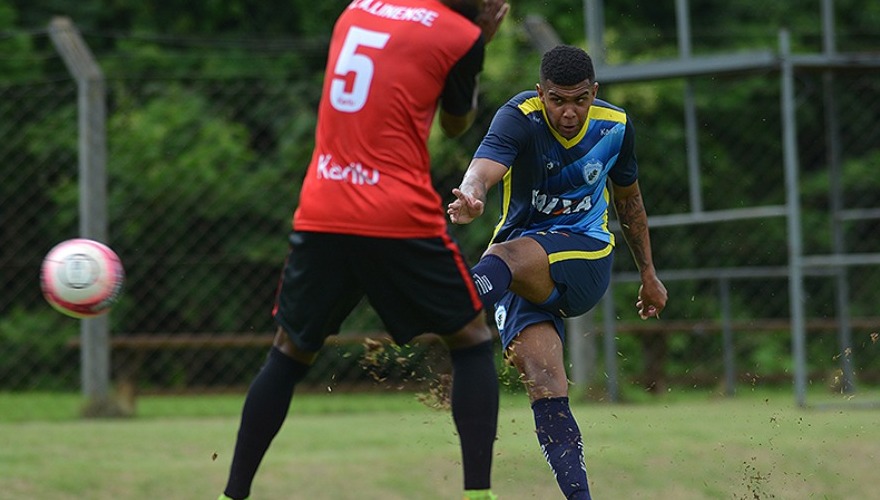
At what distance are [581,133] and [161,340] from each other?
6.55 meters

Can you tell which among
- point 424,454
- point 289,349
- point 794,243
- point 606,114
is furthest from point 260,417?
point 794,243

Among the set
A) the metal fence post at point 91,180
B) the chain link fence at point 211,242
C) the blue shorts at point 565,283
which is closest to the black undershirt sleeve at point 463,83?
the blue shorts at point 565,283

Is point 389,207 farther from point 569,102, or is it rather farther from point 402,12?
point 569,102

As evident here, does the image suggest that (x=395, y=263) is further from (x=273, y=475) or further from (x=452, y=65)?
(x=273, y=475)

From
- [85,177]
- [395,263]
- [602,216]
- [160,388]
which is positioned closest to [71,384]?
[160,388]

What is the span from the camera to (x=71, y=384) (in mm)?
11180

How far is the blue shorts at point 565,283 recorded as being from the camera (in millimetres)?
5547

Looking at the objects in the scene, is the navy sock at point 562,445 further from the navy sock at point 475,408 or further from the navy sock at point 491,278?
the navy sock at point 475,408

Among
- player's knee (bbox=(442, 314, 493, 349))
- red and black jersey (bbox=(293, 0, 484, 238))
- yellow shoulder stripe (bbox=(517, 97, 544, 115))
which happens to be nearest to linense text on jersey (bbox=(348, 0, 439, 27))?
red and black jersey (bbox=(293, 0, 484, 238))

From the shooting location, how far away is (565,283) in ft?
18.2

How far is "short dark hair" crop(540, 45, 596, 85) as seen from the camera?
17.5 ft

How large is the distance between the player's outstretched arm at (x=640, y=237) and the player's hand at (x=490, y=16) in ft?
4.99

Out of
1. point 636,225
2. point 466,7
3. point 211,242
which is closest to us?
point 466,7

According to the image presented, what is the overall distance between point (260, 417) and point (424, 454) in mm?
3730
